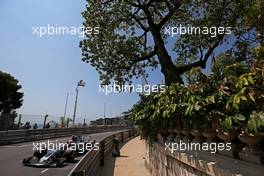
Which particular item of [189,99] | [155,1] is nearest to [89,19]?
[155,1]

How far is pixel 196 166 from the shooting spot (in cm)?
433

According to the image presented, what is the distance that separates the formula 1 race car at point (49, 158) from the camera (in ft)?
38.7

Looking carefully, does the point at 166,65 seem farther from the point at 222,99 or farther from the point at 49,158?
the point at 222,99

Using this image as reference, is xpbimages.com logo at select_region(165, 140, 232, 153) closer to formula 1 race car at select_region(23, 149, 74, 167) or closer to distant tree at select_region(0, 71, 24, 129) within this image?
formula 1 race car at select_region(23, 149, 74, 167)

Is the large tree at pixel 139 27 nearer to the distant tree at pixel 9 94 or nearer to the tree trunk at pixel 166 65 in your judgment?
the tree trunk at pixel 166 65

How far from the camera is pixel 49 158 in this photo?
12086 millimetres

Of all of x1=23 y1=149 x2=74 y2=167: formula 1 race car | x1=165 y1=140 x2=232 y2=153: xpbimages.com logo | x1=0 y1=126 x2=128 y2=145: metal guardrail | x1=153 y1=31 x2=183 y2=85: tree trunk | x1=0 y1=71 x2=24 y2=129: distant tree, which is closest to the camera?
x1=165 y1=140 x2=232 y2=153: xpbimages.com logo

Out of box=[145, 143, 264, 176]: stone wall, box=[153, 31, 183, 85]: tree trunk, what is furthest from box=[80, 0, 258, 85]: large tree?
box=[145, 143, 264, 176]: stone wall

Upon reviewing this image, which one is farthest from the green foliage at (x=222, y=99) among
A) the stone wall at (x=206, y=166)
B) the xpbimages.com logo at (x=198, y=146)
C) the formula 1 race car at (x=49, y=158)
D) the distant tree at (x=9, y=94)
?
the distant tree at (x=9, y=94)

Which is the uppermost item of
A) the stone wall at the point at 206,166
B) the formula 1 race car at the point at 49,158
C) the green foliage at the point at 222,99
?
the green foliage at the point at 222,99

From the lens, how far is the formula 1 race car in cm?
1180

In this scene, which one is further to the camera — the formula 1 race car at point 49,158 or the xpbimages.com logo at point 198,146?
the formula 1 race car at point 49,158

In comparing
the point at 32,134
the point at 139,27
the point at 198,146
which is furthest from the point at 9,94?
the point at 198,146

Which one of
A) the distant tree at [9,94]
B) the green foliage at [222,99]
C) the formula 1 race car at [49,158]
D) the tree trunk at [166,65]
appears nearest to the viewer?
the green foliage at [222,99]
